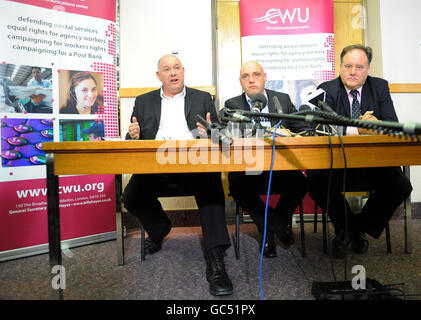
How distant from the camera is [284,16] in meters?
2.64

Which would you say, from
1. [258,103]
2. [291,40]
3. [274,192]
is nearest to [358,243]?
[274,192]

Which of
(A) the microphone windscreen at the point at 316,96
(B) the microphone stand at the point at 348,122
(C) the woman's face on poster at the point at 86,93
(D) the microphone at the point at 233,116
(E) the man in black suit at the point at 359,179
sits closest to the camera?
(B) the microphone stand at the point at 348,122

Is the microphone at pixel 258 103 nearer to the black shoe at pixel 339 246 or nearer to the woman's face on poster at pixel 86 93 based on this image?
the black shoe at pixel 339 246

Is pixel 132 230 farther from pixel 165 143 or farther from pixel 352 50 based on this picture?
pixel 352 50

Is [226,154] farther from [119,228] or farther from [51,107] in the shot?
[51,107]

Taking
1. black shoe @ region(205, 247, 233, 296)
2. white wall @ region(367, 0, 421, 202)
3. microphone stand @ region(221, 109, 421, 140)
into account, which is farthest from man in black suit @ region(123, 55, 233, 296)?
white wall @ region(367, 0, 421, 202)

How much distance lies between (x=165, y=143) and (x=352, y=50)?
1574 millimetres

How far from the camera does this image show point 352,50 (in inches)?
73.8

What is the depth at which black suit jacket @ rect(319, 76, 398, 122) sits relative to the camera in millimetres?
1875

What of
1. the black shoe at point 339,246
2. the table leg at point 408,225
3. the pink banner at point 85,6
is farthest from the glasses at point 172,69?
the table leg at point 408,225

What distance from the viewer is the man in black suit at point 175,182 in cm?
141

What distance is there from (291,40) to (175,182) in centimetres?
183

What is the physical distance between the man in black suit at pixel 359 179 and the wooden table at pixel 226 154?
20.1 inches

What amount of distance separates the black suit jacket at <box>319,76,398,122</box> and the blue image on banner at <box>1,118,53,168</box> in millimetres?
2000
